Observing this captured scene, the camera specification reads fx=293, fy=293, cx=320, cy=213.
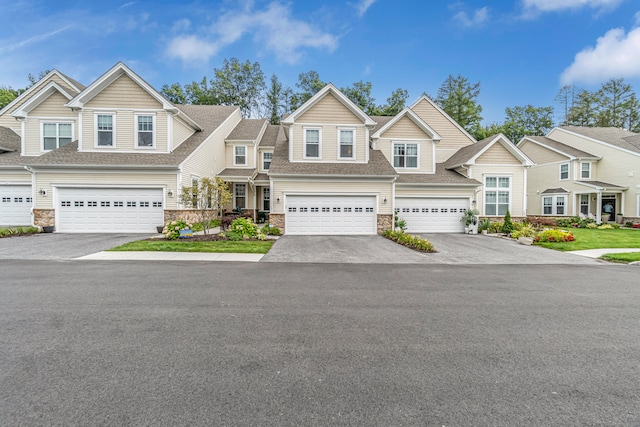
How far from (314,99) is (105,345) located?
1549cm

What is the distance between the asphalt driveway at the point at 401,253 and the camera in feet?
31.3

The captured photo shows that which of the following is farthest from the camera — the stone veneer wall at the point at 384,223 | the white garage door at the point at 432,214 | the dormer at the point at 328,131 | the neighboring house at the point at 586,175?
the neighboring house at the point at 586,175

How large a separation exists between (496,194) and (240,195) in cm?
1750

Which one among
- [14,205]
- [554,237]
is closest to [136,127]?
[14,205]

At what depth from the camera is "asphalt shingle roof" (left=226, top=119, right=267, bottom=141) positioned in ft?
72.3

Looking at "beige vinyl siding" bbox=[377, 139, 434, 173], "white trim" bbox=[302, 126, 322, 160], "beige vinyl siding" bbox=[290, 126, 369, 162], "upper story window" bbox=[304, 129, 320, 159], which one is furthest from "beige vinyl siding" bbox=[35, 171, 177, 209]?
"beige vinyl siding" bbox=[377, 139, 434, 173]

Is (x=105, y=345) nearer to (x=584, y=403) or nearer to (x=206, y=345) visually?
(x=206, y=345)

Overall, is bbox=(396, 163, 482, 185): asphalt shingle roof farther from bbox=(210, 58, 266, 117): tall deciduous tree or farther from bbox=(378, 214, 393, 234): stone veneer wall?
bbox=(210, 58, 266, 117): tall deciduous tree

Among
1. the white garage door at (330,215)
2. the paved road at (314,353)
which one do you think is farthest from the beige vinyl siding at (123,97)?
the paved road at (314,353)

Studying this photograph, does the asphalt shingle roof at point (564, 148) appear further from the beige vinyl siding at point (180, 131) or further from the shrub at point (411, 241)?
the beige vinyl siding at point (180, 131)

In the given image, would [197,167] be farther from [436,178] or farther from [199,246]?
[436,178]

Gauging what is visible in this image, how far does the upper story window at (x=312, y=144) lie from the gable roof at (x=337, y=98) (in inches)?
46.6

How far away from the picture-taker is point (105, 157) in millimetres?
15016

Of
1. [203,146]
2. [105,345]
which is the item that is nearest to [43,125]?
[203,146]
